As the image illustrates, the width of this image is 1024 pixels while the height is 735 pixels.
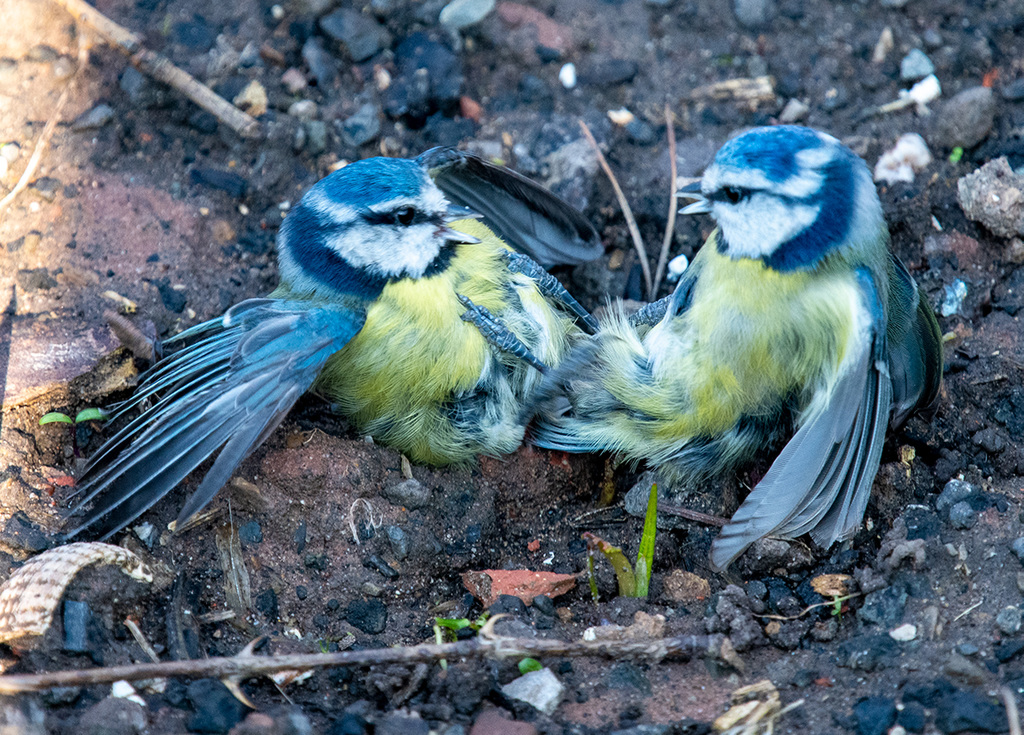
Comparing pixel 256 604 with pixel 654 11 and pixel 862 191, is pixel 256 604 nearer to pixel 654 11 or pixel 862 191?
pixel 862 191

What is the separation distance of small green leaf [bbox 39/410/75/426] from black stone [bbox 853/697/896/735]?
293cm

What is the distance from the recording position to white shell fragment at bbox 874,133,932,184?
14.0 ft

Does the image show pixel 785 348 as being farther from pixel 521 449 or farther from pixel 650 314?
pixel 521 449

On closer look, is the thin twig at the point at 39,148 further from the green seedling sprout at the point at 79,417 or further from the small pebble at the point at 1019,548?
the small pebble at the point at 1019,548

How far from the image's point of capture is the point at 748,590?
11.0 feet

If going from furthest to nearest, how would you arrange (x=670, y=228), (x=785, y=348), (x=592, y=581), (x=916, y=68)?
(x=916, y=68), (x=670, y=228), (x=592, y=581), (x=785, y=348)

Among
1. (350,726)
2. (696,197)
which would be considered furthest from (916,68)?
(350,726)

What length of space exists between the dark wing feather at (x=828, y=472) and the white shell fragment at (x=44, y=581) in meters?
2.03

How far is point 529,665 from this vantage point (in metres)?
2.92

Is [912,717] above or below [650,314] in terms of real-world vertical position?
below

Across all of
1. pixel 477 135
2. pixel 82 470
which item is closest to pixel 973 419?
pixel 477 135

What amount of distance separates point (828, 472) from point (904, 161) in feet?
5.80

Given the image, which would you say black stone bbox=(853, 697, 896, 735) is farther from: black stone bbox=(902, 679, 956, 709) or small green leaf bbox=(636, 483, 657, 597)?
small green leaf bbox=(636, 483, 657, 597)

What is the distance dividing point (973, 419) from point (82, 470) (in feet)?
11.1
